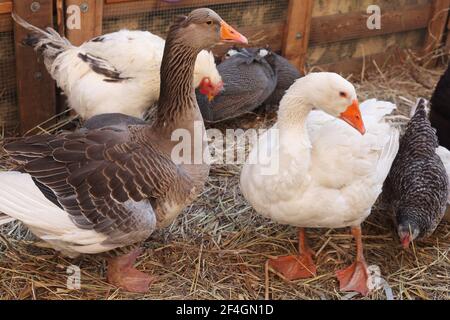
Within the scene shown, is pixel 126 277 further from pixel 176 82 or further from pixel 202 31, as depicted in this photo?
pixel 202 31

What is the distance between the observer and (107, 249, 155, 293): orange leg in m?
3.42

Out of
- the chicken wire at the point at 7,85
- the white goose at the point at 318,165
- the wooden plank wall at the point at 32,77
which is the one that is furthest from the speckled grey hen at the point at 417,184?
the chicken wire at the point at 7,85

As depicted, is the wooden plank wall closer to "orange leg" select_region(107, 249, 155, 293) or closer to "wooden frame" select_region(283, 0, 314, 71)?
"orange leg" select_region(107, 249, 155, 293)

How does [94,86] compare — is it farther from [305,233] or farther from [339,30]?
[339,30]

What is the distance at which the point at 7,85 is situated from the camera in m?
4.40

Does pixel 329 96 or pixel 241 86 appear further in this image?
pixel 241 86

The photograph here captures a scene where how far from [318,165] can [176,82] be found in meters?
0.90

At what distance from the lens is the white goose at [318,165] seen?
330cm

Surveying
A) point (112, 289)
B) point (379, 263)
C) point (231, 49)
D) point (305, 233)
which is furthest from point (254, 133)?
point (112, 289)

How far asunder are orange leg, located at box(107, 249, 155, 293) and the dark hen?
2528mm

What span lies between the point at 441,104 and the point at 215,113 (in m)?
1.73

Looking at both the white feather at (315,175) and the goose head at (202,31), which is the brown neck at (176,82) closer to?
the goose head at (202,31)

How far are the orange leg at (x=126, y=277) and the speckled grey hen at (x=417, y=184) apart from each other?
1.54 m

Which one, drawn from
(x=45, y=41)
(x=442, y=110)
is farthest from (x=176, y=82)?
(x=442, y=110)
